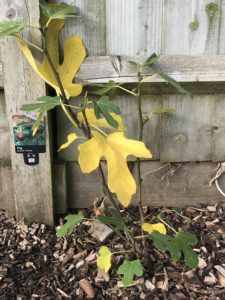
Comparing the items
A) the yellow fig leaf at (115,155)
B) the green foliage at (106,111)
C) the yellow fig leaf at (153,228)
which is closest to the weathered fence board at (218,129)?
the yellow fig leaf at (153,228)

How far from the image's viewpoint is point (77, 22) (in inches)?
75.3

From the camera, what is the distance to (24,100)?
6.44 ft

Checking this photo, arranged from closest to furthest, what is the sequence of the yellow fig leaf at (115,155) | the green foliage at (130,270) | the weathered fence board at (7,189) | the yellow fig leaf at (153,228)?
the yellow fig leaf at (115,155) → the green foliage at (130,270) → the yellow fig leaf at (153,228) → the weathered fence board at (7,189)

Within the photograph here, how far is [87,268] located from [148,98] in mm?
769

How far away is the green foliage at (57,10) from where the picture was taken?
1.69 m

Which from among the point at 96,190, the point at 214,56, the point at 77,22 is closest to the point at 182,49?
the point at 214,56

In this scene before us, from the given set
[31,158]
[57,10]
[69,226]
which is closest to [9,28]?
[57,10]

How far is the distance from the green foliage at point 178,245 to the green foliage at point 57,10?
33.4 inches

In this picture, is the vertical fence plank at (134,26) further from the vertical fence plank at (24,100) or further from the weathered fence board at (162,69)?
the vertical fence plank at (24,100)

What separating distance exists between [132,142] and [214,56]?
0.66 meters

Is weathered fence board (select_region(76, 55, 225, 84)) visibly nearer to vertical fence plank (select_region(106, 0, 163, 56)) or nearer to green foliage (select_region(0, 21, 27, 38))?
vertical fence plank (select_region(106, 0, 163, 56))

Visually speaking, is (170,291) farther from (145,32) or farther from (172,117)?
(145,32)

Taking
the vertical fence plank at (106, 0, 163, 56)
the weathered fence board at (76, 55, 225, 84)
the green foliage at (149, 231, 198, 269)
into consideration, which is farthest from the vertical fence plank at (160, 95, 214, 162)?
the green foliage at (149, 231, 198, 269)

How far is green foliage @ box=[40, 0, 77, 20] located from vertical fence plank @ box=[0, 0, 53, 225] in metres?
0.10
